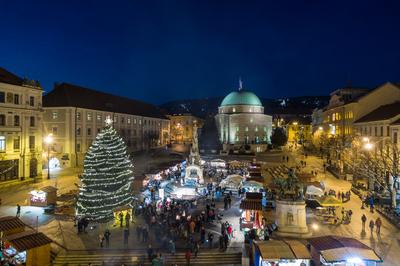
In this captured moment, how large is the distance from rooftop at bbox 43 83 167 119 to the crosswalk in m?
36.7

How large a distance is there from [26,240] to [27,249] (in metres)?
0.73

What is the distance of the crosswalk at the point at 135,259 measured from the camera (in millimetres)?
17531

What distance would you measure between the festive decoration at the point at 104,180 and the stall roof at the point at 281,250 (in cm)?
1331

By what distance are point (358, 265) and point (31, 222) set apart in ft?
69.1

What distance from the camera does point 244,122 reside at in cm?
9250

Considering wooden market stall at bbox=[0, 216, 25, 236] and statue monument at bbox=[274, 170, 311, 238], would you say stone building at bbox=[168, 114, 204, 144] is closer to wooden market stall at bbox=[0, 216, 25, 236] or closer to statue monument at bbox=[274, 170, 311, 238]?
statue monument at bbox=[274, 170, 311, 238]

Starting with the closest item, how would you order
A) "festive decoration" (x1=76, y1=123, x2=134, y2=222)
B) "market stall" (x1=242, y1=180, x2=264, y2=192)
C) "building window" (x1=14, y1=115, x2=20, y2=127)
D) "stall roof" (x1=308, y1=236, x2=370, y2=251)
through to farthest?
"stall roof" (x1=308, y1=236, x2=370, y2=251) < "festive decoration" (x1=76, y1=123, x2=134, y2=222) < "market stall" (x1=242, y1=180, x2=264, y2=192) < "building window" (x1=14, y1=115, x2=20, y2=127)

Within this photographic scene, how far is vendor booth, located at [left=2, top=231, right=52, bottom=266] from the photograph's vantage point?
1616 cm

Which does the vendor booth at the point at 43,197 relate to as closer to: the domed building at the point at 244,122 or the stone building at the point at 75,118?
the stone building at the point at 75,118

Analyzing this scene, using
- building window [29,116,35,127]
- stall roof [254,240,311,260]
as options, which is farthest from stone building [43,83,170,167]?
stall roof [254,240,311,260]

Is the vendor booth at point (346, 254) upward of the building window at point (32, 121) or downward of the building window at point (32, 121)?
downward

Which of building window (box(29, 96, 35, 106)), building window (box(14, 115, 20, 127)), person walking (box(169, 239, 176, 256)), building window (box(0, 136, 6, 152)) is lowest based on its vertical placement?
person walking (box(169, 239, 176, 256))

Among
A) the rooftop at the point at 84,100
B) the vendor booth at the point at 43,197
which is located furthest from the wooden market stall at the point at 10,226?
the rooftop at the point at 84,100

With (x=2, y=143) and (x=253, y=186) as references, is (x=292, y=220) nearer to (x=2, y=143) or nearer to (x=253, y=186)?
(x=253, y=186)
